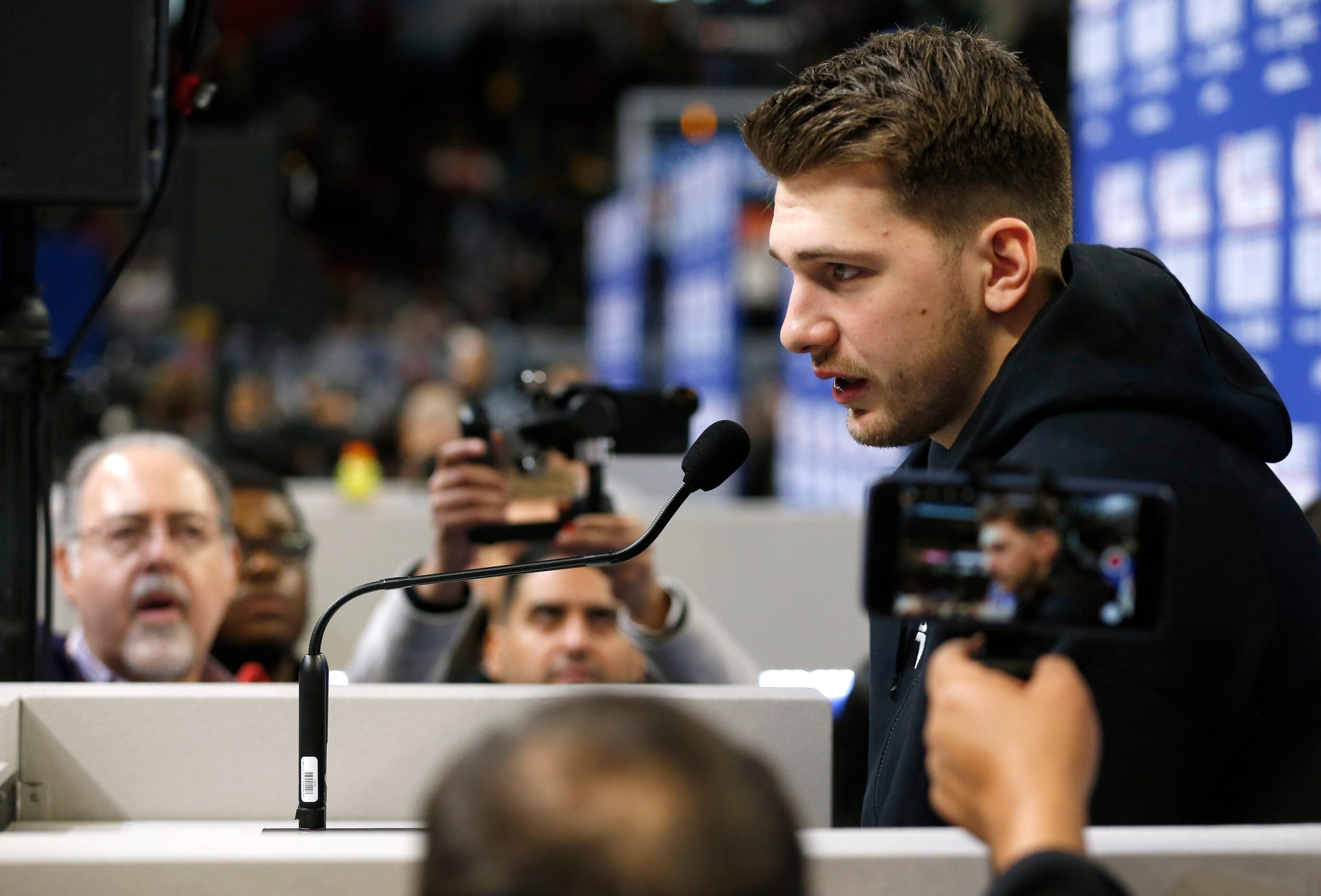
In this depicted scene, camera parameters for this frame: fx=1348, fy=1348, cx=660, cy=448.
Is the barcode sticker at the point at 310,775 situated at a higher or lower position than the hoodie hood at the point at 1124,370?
lower

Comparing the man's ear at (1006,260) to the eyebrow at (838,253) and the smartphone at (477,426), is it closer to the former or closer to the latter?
the eyebrow at (838,253)

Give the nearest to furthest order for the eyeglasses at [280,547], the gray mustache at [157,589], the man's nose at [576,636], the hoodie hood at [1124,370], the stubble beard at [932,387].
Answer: the hoodie hood at [1124,370] < the stubble beard at [932,387] < the gray mustache at [157,589] < the man's nose at [576,636] < the eyeglasses at [280,547]

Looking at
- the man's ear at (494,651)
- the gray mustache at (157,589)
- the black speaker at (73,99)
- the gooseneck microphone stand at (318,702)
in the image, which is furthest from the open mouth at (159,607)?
the gooseneck microphone stand at (318,702)

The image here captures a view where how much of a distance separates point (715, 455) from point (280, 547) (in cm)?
187

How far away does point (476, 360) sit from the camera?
7477mm

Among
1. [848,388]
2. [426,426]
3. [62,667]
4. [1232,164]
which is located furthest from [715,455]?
[426,426]

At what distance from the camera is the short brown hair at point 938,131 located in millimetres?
1194

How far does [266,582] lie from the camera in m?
2.82

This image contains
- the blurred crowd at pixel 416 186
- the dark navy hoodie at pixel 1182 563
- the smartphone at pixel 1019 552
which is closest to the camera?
the smartphone at pixel 1019 552

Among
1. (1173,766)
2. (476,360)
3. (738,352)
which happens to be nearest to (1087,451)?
(1173,766)

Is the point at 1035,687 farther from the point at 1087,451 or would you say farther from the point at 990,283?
the point at 990,283

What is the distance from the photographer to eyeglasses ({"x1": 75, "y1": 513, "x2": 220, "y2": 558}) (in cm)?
225

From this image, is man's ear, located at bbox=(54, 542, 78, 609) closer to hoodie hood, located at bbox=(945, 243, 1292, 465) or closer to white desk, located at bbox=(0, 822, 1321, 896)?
white desk, located at bbox=(0, 822, 1321, 896)

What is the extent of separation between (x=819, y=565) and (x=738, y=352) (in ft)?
7.00
